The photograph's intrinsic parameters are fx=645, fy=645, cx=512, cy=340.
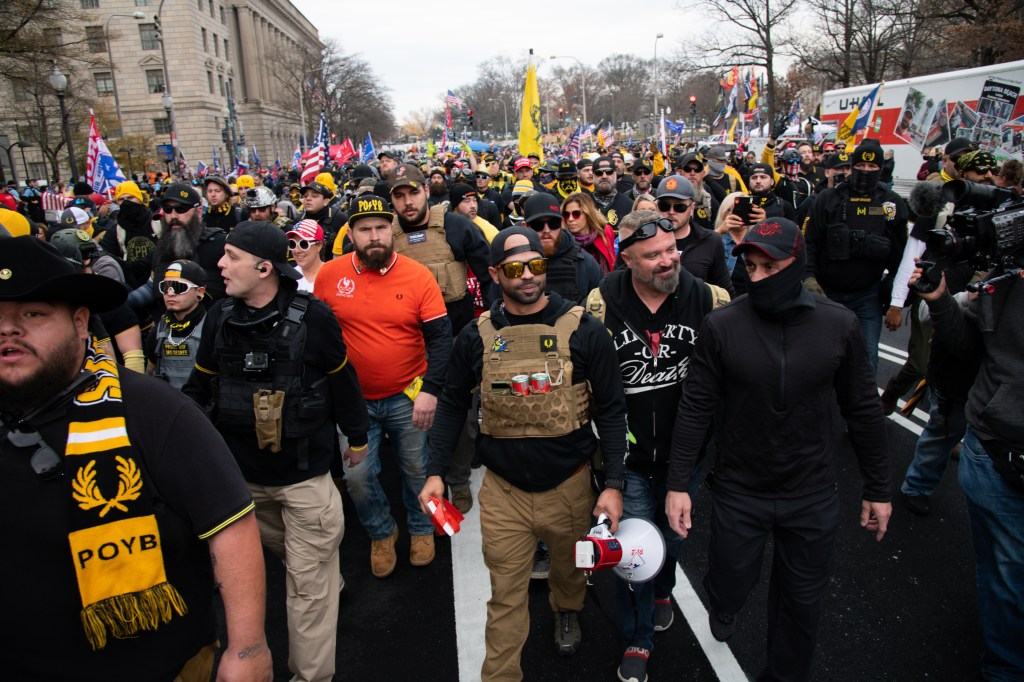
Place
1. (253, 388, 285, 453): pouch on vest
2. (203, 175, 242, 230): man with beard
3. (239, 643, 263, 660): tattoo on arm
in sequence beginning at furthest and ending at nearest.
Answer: (203, 175, 242, 230): man with beard, (253, 388, 285, 453): pouch on vest, (239, 643, 263, 660): tattoo on arm

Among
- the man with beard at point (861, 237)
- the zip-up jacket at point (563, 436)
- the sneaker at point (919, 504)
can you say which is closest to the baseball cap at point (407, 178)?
the zip-up jacket at point (563, 436)

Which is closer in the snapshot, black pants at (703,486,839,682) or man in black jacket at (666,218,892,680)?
man in black jacket at (666,218,892,680)

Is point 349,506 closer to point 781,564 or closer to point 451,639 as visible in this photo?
point 451,639

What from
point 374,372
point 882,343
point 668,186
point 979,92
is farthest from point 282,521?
point 979,92

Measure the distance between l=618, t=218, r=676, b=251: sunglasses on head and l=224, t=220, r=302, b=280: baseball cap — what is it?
1653mm

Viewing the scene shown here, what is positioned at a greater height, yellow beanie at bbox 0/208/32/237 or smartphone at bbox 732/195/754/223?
yellow beanie at bbox 0/208/32/237

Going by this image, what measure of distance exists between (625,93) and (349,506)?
9262 cm

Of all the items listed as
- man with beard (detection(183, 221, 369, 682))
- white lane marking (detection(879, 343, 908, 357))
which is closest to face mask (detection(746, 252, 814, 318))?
Answer: man with beard (detection(183, 221, 369, 682))

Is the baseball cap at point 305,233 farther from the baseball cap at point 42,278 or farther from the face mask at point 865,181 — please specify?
the face mask at point 865,181

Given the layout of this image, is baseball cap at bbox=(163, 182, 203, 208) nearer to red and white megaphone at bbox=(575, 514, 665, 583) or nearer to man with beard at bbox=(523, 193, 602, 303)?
man with beard at bbox=(523, 193, 602, 303)

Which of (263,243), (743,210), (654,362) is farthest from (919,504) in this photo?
(263,243)

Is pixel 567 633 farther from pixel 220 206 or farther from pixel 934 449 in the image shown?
pixel 220 206

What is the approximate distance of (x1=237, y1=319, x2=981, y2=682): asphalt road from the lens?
3193mm

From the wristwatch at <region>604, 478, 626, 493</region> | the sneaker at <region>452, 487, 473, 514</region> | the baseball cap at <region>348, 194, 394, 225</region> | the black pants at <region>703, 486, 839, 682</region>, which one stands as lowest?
the sneaker at <region>452, 487, 473, 514</region>
